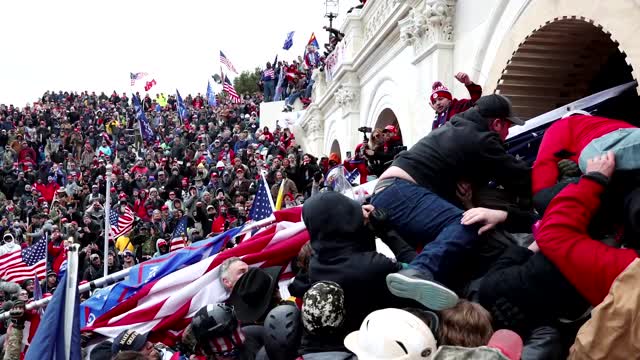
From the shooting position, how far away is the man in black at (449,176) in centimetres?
359

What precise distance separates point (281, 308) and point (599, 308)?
1.76 metres

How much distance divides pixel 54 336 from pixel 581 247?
394 cm

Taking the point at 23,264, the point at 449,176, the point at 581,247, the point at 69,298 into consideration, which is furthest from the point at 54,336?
the point at 23,264

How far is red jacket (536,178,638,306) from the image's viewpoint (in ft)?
9.42

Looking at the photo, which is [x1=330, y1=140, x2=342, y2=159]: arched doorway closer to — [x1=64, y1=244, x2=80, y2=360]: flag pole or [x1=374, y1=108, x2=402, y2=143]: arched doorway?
[x1=374, y1=108, x2=402, y2=143]: arched doorway

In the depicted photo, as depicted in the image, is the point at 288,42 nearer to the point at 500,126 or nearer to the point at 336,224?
the point at 500,126

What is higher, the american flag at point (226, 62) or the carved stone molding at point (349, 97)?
the american flag at point (226, 62)

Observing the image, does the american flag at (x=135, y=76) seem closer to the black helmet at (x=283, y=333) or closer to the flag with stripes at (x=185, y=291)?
the flag with stripes at (x=185, y=291)

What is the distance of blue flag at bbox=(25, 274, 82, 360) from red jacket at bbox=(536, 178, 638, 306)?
373 centimetres

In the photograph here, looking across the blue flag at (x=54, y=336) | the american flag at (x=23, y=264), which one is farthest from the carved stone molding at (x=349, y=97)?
the blue flag at (x=54, y=336)

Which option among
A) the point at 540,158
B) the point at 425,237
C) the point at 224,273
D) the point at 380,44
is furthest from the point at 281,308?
the point at 380,44

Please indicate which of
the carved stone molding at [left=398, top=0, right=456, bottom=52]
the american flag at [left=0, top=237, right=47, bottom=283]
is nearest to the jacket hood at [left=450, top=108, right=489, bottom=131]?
the carved stone molding at [left=398, top=0, right=456, bottom=52]

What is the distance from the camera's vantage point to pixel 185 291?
5527 millimetres

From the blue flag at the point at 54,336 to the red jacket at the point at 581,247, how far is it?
12.2 feet
